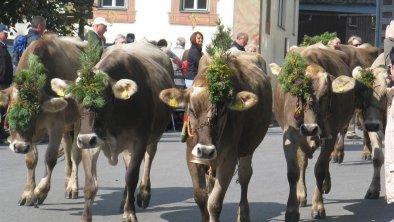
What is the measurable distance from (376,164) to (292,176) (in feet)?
7.99

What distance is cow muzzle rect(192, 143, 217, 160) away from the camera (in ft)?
32.5

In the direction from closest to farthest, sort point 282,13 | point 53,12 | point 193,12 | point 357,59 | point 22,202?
1. point 22,202
2. point 357,59
3. point 53,12
4. point 193,12
5. point 282,13

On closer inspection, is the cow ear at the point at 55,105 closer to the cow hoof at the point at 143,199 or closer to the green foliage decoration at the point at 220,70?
the cow hoof at the point at 143,199

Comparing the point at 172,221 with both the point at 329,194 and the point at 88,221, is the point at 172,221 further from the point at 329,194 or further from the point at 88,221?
the point at 329,194

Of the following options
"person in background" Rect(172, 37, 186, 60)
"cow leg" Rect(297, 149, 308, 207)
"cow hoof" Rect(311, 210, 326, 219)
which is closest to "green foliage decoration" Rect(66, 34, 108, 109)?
"cow hoof" Rect(311, 210, 326, 219)

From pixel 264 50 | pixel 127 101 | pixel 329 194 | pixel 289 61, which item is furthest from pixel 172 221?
pixel 264 50

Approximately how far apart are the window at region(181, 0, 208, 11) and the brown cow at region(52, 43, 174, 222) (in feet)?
96.1

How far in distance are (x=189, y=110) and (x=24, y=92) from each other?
246 cm

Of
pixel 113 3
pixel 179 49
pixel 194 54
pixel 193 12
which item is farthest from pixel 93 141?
pixel 113 3

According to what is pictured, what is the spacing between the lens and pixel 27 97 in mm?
11992

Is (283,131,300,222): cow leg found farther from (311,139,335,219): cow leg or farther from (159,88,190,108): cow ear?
(159,88,190,108): cow ear

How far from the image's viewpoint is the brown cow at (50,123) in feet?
39.7

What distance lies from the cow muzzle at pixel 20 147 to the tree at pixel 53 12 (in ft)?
36.4

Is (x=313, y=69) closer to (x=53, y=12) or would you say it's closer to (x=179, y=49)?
(x=53, y=12)
